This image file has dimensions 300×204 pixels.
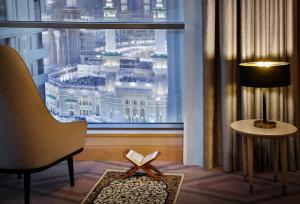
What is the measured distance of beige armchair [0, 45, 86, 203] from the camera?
127 inches

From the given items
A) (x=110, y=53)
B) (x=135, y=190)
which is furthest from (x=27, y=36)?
(x=135, y=190)

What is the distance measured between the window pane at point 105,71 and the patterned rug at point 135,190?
87 centimetres

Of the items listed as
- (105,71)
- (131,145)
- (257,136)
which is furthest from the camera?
(105,71)

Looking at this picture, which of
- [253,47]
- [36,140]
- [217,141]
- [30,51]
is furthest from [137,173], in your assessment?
[30,51]

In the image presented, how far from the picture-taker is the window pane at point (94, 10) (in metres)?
4.44

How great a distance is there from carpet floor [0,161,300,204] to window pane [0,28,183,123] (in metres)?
0.65

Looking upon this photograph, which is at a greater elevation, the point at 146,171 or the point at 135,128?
the point at 135,128

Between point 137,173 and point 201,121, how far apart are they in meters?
0.75

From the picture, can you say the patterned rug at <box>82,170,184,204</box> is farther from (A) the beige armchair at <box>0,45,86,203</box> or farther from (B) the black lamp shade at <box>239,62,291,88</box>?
(B) the black lamp shade at <box>239,62,291,88</box>

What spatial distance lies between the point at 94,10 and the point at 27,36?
28.1 inches

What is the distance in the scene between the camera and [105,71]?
468 cm

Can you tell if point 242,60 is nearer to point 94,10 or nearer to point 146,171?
point 146,171

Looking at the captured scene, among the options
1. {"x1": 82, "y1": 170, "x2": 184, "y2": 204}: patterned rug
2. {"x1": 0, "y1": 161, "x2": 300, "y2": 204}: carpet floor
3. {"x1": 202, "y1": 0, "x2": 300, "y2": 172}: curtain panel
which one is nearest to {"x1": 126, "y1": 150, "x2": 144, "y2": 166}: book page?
{"x1": 82, "y1": 170, "x2": 184, "y2": 204}: patterned rug

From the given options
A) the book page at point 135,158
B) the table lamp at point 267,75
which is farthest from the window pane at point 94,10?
the book page at point 135,158
